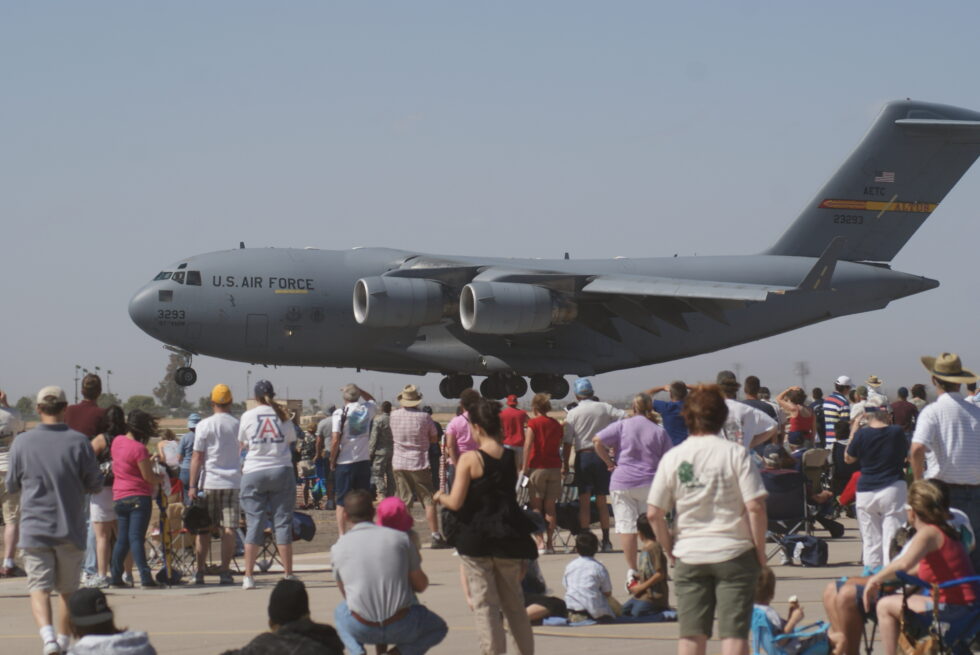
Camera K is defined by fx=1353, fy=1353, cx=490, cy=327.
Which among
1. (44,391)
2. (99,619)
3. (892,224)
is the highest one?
(892,224)

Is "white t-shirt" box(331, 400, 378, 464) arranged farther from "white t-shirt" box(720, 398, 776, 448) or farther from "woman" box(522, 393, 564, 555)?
"white t-shirt" box(720, 398, 776, 448)

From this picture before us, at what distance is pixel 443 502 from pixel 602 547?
249 inches

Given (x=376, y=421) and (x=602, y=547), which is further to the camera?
(x=376, y=421)

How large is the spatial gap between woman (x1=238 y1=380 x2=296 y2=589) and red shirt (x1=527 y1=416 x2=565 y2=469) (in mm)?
2578

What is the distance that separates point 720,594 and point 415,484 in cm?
753

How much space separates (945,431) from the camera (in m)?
8.55

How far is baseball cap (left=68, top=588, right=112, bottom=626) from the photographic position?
5.46 metres

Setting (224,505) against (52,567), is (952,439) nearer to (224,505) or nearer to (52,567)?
(52,567)

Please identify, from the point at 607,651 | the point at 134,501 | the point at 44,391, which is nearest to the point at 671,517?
the point at 607,651

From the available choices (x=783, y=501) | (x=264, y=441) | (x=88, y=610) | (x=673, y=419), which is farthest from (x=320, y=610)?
(x=783, y=501)

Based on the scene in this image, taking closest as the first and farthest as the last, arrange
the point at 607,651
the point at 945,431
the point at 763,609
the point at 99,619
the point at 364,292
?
the point at 99,619 → the point at 763,609 → the point at 607,651 → the point at 945,431 → the point at 364,292

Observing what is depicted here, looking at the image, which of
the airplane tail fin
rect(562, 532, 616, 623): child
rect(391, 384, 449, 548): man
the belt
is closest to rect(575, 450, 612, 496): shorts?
rect(391, 384, 449, 548): man

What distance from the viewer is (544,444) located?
12.6 meters

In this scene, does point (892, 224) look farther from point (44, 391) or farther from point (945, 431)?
point (44, 391)
